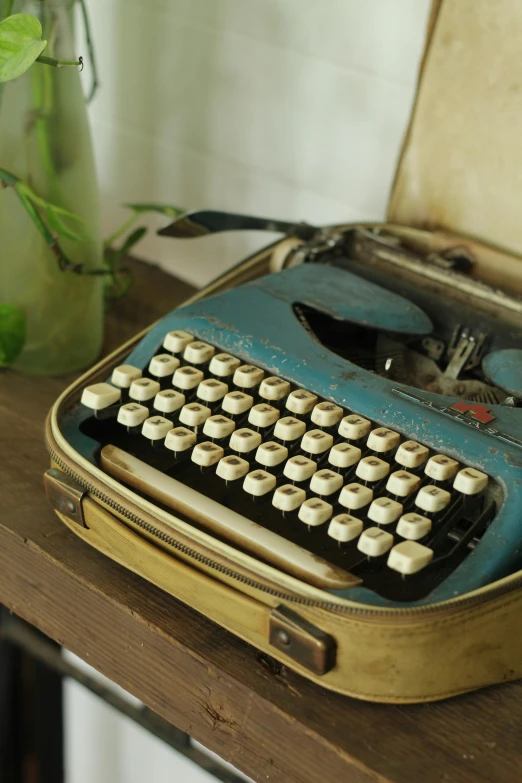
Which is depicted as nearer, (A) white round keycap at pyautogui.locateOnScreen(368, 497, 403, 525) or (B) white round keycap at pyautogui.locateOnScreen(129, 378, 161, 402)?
(A) white round keycap at pyautogui.locateOnScreen(368, 497, 403, 525)

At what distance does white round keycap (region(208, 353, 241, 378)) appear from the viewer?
111 centimetres

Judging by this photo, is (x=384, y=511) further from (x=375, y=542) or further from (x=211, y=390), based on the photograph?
(x=211, y=390)

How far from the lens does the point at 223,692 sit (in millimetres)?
968

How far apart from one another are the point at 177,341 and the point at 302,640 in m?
0.41

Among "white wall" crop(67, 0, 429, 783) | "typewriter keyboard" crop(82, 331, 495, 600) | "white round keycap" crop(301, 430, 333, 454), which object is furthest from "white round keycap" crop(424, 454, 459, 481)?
"white wall" crop(67, 0, 429, 783)

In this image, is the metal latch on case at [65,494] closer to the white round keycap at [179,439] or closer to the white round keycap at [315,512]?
the white round keycap at [179,439]

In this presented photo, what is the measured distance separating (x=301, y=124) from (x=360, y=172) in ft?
0.43

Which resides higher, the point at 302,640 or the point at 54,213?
the point at 54,213

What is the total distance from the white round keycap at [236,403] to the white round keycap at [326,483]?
0.46 ft

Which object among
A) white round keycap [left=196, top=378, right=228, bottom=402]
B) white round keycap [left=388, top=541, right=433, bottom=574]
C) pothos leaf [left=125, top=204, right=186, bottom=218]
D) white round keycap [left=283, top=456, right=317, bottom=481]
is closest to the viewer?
white round keycap [left=388, top=541, right=433, bottom=574]

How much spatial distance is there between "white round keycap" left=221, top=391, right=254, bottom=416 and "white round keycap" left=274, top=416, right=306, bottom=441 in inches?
2.2

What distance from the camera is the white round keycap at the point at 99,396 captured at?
1.11 metres

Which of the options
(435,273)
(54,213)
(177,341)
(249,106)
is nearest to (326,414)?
(177,341)

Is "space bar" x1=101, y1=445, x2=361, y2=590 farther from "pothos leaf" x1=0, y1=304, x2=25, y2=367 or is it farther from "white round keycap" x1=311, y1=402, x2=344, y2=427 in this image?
"pothos leaf" x1=0, y1=304, x2=25, y2=367
